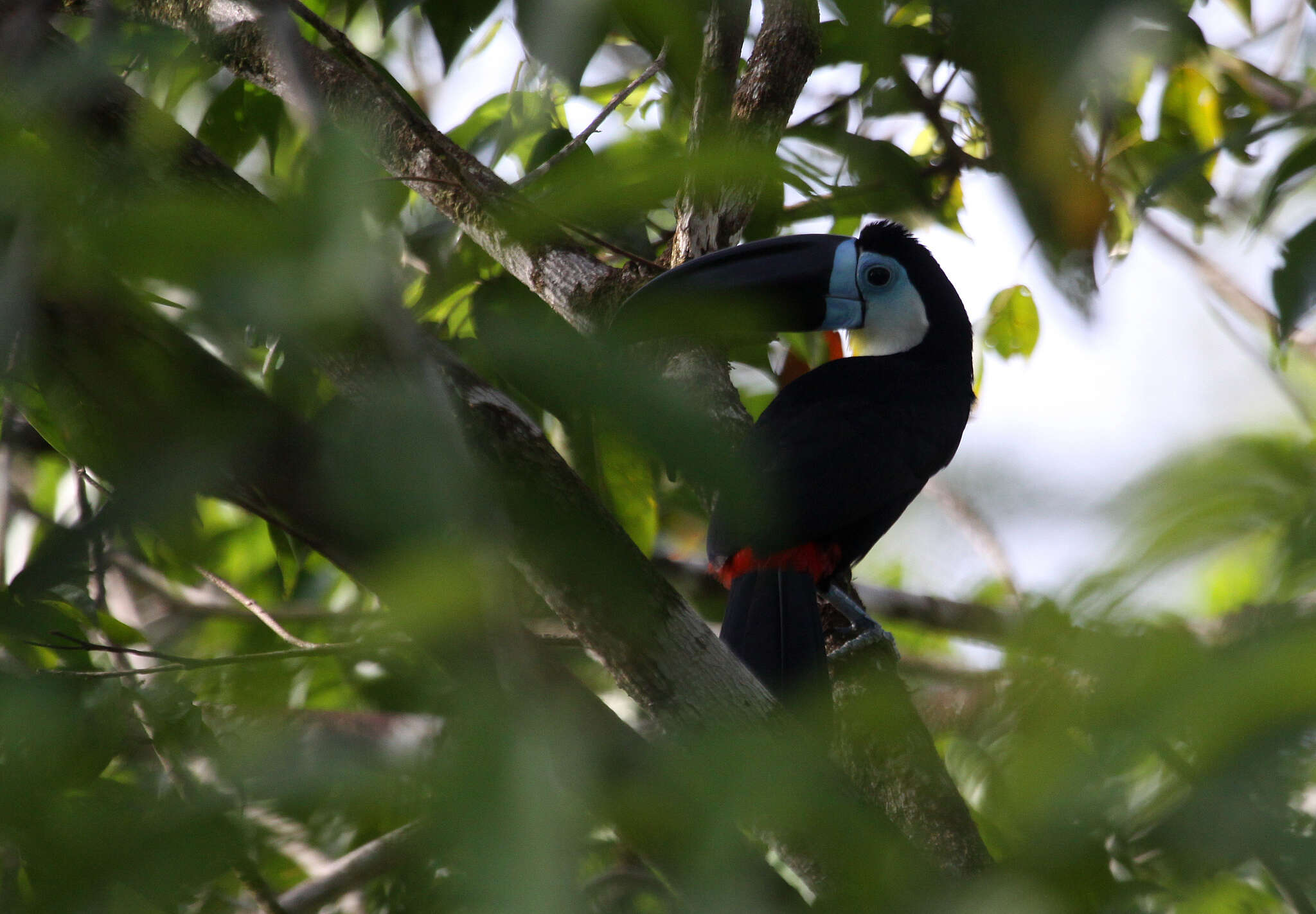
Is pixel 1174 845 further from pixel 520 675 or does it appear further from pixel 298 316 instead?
pixel 298 316

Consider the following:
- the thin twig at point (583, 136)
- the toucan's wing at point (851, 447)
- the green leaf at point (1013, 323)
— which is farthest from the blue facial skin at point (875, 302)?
the thin twig at point (583, 136)

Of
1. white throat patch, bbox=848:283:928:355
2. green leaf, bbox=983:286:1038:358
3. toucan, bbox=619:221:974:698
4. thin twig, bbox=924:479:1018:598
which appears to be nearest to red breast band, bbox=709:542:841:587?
toucan, bbox=619:221:974:698

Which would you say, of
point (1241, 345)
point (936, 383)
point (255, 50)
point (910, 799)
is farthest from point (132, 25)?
point (936, 383)

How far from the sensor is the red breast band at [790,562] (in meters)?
2.19

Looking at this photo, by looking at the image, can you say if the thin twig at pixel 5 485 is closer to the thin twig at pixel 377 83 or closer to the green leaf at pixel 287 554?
the green leaf at pixel 287 554

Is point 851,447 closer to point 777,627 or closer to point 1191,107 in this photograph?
point 777,627

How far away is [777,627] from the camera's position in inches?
82.4

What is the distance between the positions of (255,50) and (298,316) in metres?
1.47

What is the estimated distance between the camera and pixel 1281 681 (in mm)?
391

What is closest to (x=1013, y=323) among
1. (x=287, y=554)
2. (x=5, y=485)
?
(x=287, y=554)

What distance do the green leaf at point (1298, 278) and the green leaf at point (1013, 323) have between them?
1501 mm

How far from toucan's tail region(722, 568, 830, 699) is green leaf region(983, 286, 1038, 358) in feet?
2.10

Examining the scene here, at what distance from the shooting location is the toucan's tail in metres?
1.96

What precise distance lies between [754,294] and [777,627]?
0.71 meters
